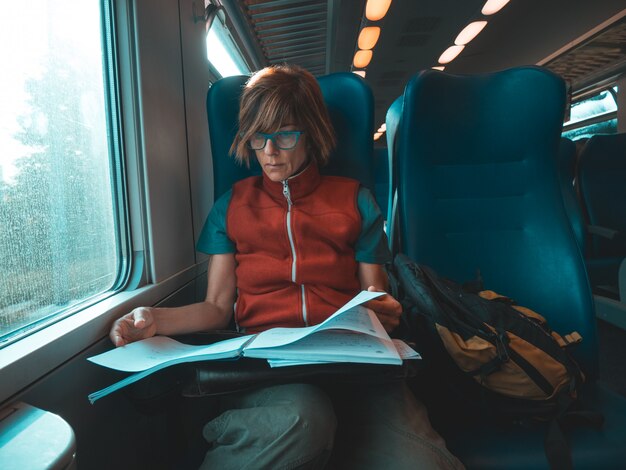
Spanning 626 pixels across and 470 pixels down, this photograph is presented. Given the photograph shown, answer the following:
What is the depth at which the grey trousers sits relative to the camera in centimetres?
77

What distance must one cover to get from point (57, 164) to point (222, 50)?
195cm

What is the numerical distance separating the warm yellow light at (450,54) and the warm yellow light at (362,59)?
1107 mm

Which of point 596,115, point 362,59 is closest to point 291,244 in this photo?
point 362,59

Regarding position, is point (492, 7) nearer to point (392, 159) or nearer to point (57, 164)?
point (392, 159)

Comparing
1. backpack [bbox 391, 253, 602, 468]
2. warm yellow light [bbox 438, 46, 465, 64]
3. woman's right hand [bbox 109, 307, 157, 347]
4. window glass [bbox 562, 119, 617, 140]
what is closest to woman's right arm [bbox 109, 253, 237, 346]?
woman's right hand [bbox 109, 307, 157, 347]

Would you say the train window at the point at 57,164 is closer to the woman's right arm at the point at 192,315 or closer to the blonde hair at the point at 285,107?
the woman's right arm at the point at 192,315

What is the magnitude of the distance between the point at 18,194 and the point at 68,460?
627 mm

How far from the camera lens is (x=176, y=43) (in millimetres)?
1577

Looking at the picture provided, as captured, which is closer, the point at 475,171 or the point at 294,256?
the point at 294,256

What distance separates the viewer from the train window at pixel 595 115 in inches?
251

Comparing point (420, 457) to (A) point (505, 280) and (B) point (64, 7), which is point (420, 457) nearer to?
(A) point (505, 280)

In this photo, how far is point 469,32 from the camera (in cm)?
516

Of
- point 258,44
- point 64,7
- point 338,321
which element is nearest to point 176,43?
point 64,7

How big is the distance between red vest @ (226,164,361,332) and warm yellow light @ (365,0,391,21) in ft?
11.2
